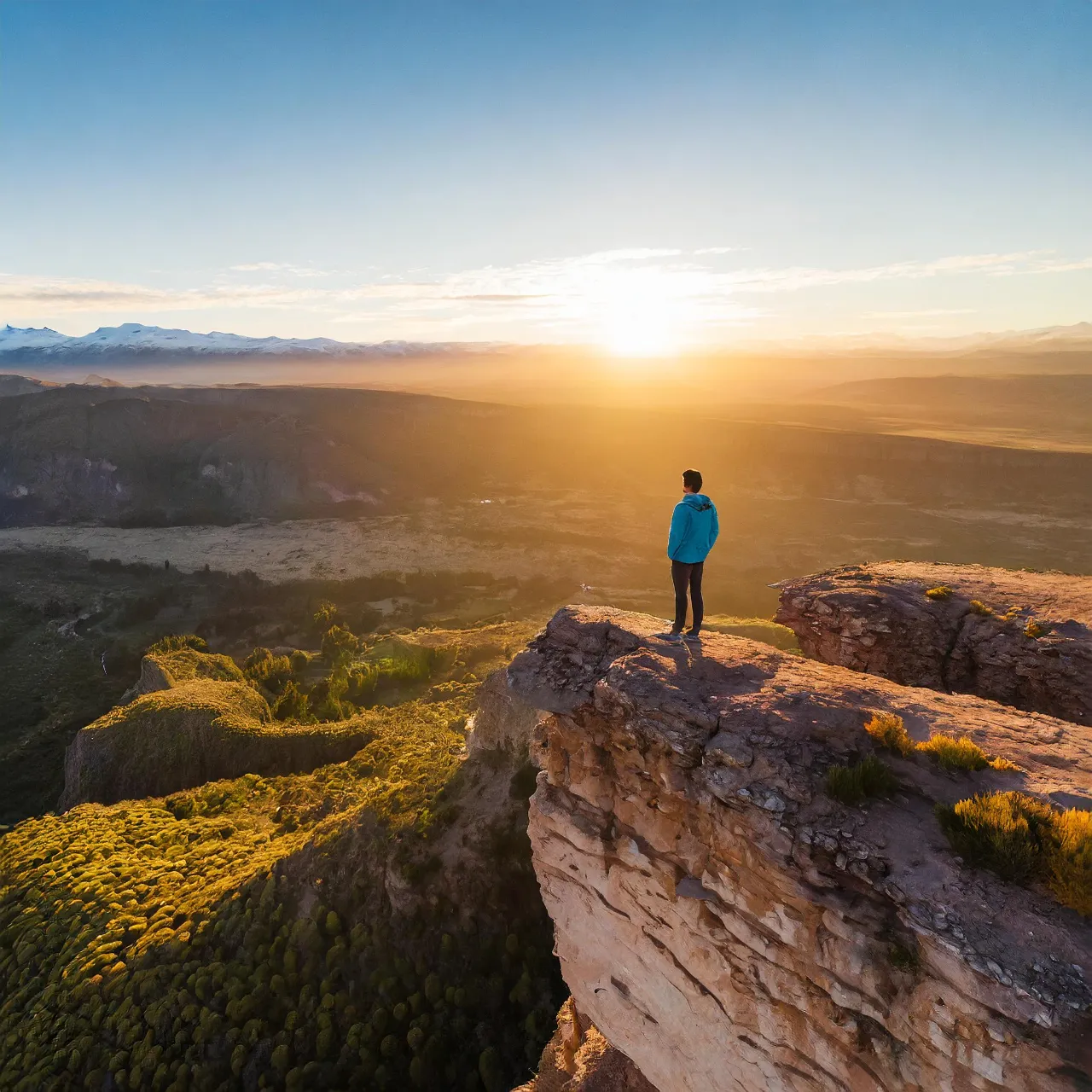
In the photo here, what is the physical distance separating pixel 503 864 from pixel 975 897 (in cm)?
1012

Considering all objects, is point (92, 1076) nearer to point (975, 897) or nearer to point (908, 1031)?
point (908, 1031)

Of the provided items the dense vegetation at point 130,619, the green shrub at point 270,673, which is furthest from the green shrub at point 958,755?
the green shrub at point 270,673

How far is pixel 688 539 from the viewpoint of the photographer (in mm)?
8758

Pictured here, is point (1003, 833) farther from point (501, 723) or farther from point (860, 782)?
point (501, 723)

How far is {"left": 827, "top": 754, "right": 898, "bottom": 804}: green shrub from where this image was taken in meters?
5.57

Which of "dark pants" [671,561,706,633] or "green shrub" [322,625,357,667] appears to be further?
"green shrub" [322,625,357,667]

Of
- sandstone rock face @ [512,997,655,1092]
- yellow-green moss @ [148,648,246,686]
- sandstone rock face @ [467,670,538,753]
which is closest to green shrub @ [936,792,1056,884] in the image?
sandstone rock face @ [512,997,655,1092]

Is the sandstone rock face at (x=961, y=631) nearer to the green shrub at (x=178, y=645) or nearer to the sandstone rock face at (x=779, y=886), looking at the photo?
the sandstone rock face at (x=779, y=886)

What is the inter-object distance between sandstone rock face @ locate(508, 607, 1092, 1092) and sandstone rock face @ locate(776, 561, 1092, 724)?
2529 millimetres

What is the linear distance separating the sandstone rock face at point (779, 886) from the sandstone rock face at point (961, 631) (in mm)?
2529

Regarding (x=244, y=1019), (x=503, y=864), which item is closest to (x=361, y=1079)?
(x=244, y=1019)

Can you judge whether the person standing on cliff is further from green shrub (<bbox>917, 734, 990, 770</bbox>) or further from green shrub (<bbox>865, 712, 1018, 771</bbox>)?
green shrub (<bbox>917, 734, 990, 770</bbox>)

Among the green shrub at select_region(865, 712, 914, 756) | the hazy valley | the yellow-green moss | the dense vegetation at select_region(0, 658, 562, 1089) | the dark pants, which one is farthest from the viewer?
the yellow-green moss

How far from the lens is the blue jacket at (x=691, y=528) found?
866 centimetres
